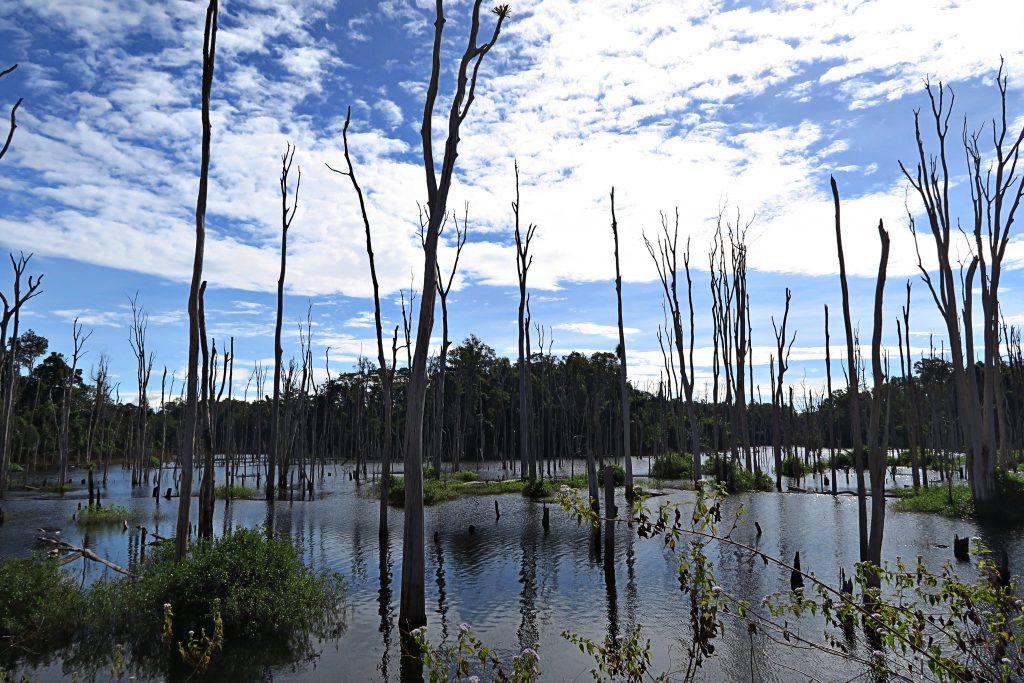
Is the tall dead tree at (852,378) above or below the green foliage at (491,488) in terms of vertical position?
above

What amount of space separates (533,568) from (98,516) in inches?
548

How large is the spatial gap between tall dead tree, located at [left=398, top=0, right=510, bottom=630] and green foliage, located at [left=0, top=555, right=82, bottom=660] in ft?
13.5

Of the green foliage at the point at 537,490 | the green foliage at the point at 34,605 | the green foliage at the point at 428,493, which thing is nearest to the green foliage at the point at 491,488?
the green foliage at the point at 537,490

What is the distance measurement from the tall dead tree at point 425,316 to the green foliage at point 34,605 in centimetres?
410

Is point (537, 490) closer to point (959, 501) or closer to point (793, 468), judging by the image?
point (959, 501)

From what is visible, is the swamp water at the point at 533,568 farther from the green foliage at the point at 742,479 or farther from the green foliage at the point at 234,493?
the green foliage at the point at 234,493

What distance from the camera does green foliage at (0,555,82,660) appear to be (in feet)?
25.3

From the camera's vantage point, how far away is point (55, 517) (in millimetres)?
19875

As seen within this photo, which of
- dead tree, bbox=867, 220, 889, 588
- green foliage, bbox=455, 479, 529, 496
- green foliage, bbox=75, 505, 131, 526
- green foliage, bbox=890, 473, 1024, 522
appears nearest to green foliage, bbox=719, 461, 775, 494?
green foliage, bbox=890, 473, 1024, 522

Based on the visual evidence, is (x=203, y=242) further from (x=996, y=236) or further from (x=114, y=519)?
(x=996, y=236)

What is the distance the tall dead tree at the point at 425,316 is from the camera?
8.23 metres

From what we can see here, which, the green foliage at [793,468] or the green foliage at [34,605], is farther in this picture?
the green foliage at [793,468]

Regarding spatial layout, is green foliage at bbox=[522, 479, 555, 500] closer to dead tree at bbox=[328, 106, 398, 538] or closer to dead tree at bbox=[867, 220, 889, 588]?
dead tree at bbox=[328, 106, 398, 538]

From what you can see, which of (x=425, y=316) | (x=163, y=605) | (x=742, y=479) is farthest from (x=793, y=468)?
(x=163, y=605)
